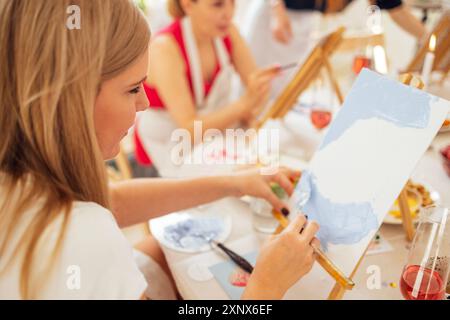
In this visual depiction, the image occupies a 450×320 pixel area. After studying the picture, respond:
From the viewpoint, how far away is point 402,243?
962 mm

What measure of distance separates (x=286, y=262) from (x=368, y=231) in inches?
6.0

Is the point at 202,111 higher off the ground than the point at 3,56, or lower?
lower

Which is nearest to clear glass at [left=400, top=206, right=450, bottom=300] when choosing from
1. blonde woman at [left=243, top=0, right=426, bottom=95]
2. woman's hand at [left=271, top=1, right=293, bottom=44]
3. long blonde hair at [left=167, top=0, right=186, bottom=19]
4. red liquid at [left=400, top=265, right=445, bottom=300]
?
red liquid at [left=400, top=265, right=445, bottom=300]

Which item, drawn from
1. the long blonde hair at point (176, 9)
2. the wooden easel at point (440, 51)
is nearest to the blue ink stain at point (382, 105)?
the wooden easel at point (440, 51)

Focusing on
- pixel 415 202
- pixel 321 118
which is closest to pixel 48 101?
pixel 415 202

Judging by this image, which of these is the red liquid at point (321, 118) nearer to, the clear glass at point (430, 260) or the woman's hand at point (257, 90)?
the woman's hand at point (257, 90)

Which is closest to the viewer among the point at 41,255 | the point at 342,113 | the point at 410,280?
the point at 41,255

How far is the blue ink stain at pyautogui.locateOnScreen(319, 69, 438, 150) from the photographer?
2.35 feet

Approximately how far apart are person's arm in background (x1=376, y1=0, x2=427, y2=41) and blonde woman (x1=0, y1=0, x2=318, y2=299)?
4.98ft

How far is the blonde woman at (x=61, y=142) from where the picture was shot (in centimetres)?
57

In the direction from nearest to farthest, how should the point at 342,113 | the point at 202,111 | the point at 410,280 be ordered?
the point at 410,280 < the point at 342,113 < the point at 202,111

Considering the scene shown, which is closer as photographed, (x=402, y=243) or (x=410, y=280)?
(x=410, y=280)
